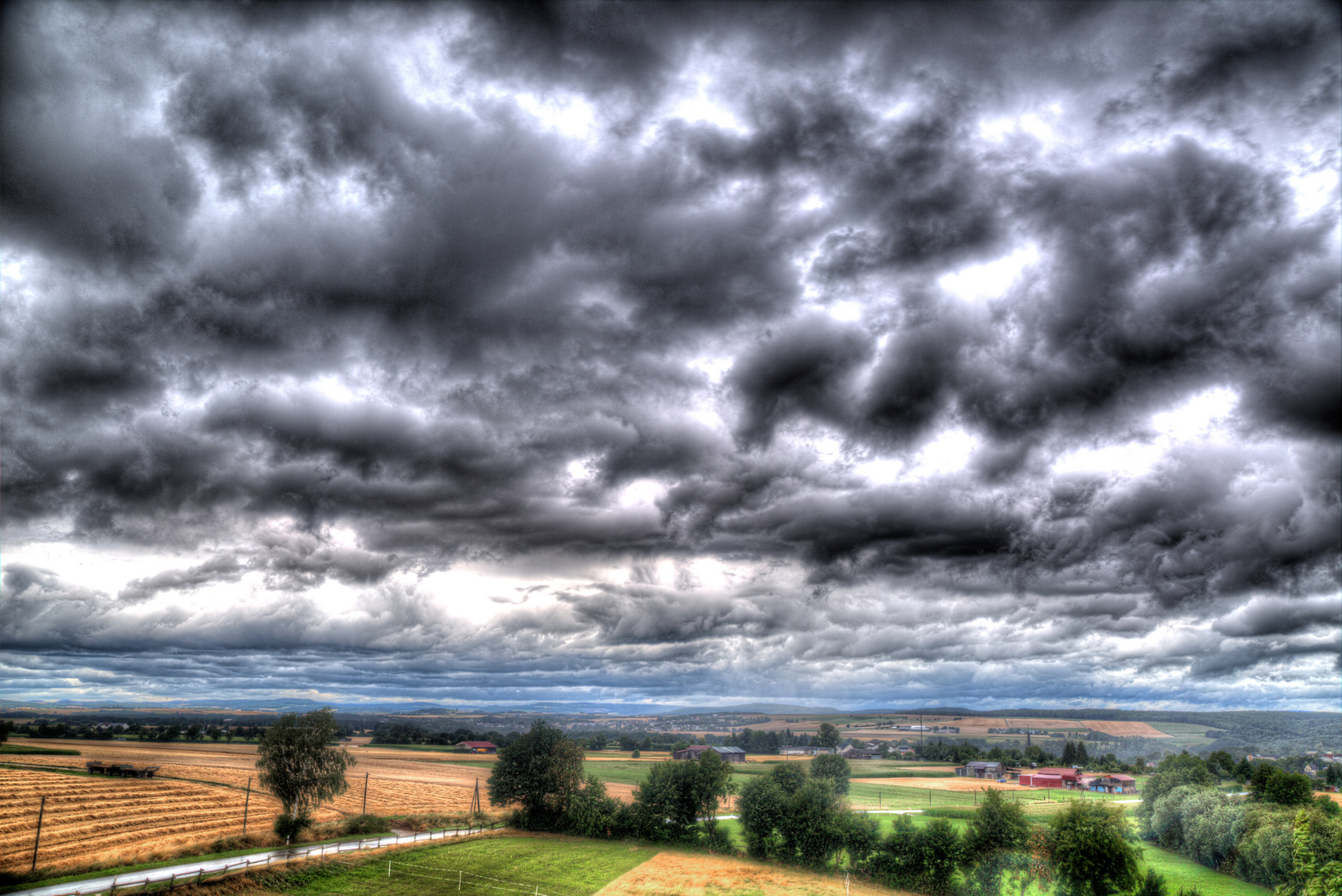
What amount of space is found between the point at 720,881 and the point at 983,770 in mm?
122043

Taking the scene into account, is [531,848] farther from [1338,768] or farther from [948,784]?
[1338,768]

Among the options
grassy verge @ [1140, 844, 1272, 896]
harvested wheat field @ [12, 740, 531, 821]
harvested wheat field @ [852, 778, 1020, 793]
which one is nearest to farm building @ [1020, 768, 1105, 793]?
harvested wheat field @ [852, 778, 1020, 793]

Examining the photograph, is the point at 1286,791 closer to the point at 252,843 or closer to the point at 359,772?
the point at 252,843

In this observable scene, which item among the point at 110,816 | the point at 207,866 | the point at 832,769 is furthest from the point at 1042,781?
the point at 110,816

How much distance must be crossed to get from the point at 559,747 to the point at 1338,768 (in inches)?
5737

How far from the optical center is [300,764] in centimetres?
6750

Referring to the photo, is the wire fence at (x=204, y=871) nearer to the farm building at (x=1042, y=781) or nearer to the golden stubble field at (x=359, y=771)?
the golden stubble field at (x=359, y=771)

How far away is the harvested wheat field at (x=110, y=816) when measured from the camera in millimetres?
53528

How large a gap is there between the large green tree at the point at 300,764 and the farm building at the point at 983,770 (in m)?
138

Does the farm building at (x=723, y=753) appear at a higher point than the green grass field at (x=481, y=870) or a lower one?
lower

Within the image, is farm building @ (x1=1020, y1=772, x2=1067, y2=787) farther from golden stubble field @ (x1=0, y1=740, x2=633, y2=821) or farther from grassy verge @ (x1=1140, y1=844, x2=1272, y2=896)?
golden stubble field @ (x1=0, y1=740, x2=633, y2=821)

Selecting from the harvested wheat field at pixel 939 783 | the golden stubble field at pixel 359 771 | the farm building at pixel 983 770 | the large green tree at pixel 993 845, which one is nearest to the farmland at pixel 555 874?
the large green tree at pixel 993 845

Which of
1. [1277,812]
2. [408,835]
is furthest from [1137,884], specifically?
[408,835]

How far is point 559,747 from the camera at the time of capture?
89438mm
